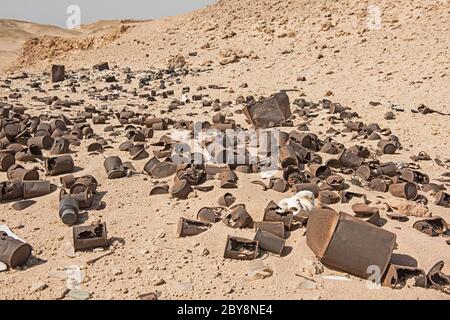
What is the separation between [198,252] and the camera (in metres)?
3.31

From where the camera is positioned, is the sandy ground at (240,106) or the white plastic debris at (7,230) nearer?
the sandy ground at (240,106)

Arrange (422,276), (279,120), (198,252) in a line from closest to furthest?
1. (422,276)
2. (198,252)
3. (279,120)

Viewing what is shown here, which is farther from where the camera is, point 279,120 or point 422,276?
point 279,120

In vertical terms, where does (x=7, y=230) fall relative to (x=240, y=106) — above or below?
below

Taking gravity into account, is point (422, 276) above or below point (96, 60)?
below

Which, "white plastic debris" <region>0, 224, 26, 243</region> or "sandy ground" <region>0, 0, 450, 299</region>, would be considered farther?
"white plastic debris" <region>0, 224, 26, 243</region>

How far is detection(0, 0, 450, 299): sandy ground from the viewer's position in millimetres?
2998

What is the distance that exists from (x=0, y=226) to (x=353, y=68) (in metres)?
9.13

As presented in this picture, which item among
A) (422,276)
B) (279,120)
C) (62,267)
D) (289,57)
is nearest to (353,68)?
(289,57)

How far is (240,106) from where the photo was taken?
8359 millimetres

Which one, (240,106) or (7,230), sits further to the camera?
(240,106)

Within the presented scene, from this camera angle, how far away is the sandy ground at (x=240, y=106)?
300cm

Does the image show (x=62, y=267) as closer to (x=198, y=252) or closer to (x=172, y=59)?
(x=198, y=252)
